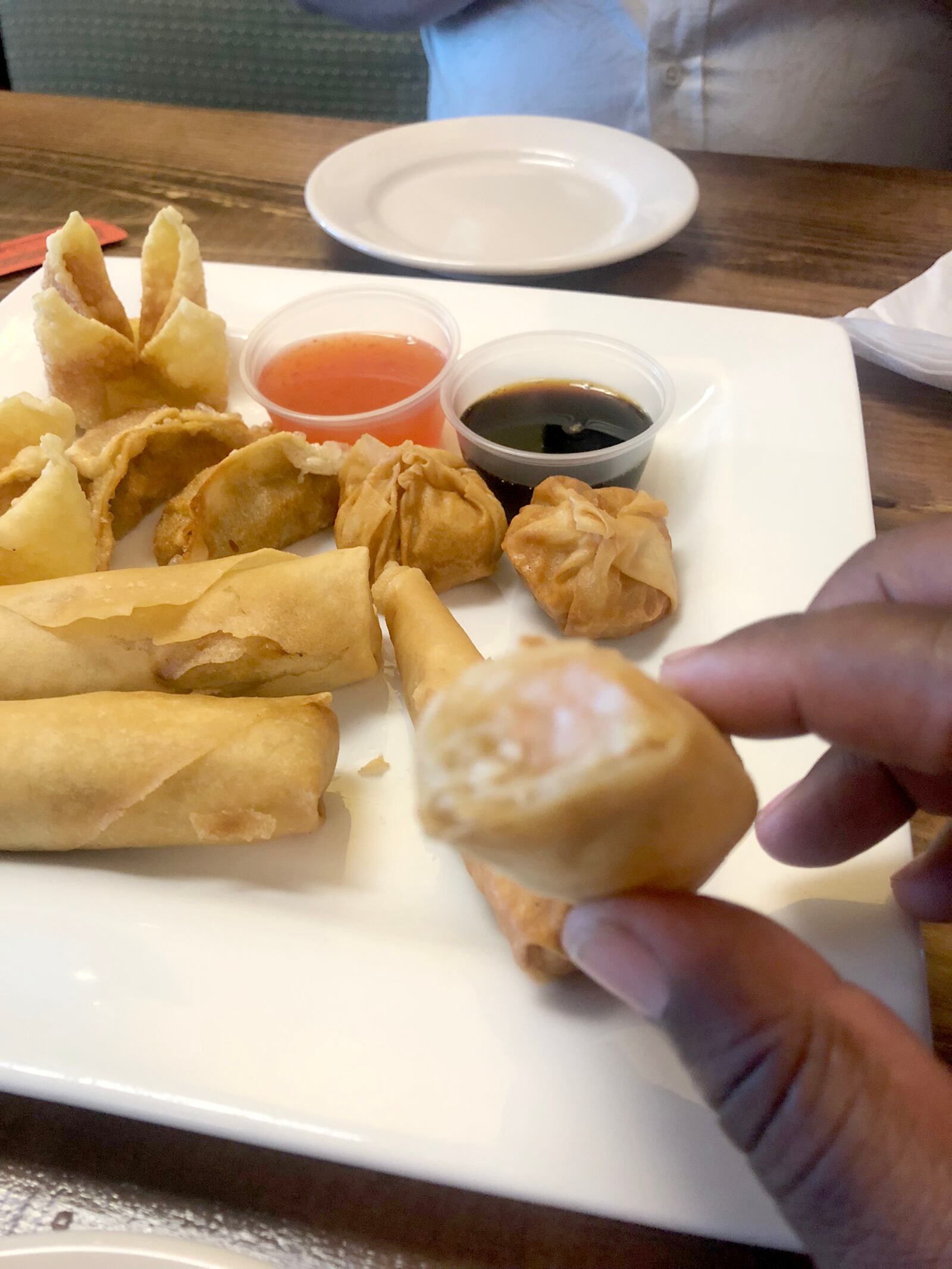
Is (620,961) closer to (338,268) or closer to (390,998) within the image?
(390,998)

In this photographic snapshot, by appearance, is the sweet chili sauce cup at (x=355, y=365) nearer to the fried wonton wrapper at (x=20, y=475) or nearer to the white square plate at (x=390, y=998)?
the fried wonton wrapper at (x=20, y=475)

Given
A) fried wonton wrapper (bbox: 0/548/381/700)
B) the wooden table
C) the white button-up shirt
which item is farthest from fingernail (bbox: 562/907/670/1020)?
the white button-up shirt

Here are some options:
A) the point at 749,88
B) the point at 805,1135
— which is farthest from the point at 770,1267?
the point at 749,88

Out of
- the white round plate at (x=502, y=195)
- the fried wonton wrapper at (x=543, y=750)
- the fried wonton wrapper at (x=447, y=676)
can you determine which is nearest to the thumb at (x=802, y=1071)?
the fried wonton wrapper at (x=543, y=750)

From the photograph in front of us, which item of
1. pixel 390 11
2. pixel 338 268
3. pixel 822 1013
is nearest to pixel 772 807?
pixel 822 1013

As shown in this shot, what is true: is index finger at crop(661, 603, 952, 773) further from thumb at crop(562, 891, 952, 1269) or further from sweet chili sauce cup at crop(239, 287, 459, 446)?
sweet chili sauce cup at crop(239, 287, 459, 446)
